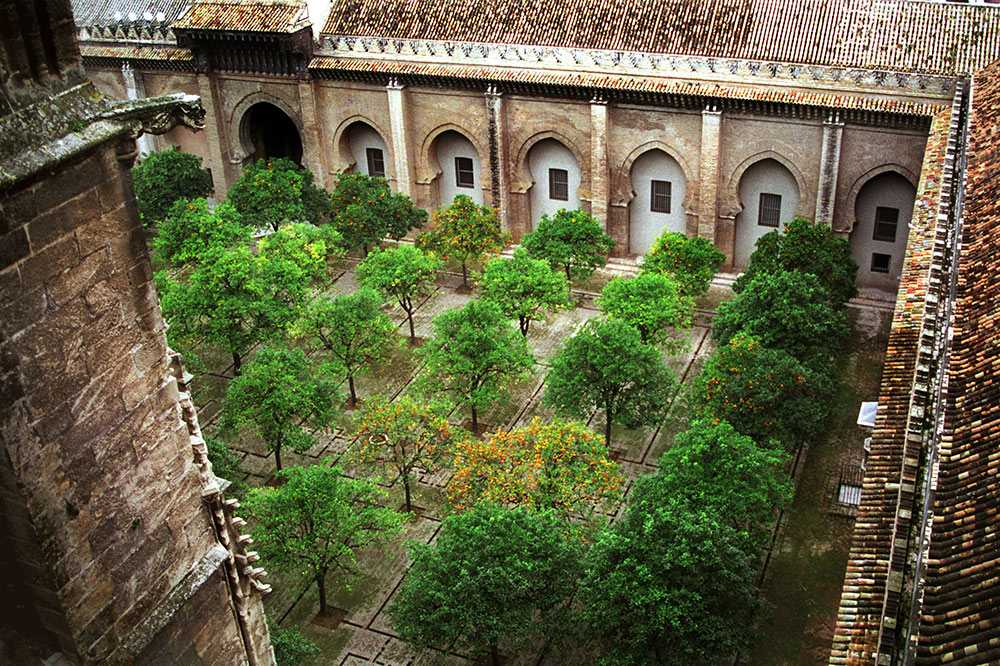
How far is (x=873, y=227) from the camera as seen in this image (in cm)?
3728

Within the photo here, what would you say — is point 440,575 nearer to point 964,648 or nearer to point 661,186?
point 964,648

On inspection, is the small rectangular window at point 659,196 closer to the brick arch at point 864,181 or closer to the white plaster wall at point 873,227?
the brick arch at point 864,181

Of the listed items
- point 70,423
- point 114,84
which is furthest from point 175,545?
point 114,84

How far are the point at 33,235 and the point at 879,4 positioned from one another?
3476 centimetres

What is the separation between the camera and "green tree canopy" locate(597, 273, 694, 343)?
29875mm

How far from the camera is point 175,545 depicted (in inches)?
309

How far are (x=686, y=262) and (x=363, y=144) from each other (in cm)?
1563

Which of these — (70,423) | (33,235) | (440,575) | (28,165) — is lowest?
(440,575)

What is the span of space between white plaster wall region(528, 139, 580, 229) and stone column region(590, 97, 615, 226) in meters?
1.37

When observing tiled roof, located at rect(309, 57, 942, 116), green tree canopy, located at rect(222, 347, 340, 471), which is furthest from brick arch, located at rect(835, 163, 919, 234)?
green tree canopy, located at rect(222, 347, 340, 471)

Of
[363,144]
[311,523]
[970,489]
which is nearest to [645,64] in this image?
[363,144]

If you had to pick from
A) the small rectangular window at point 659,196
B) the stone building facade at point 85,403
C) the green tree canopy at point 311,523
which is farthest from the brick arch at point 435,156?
the stone building facade at point 85,403

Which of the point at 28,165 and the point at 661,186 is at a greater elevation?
the point at 28,165

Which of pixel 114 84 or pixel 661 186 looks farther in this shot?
pixel 114 84
